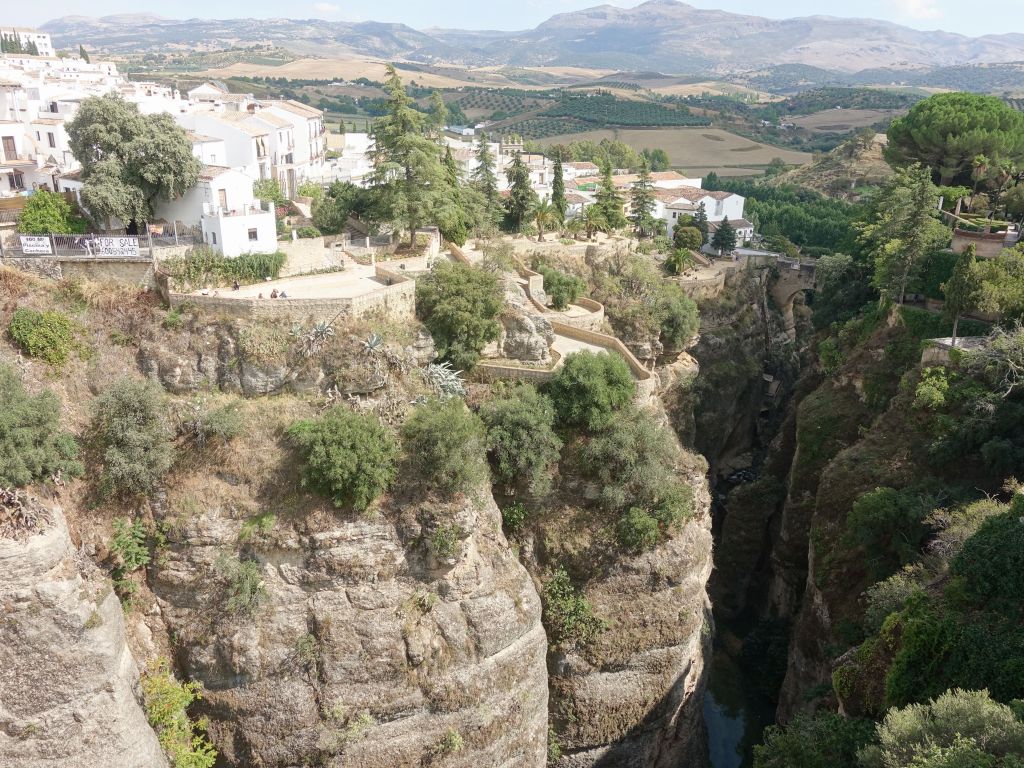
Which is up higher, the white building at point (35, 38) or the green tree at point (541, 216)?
the white building at point (35, 38)

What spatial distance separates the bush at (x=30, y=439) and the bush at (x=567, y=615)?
17.0 metres

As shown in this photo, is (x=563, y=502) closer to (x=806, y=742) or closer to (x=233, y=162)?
(x=806, y=742)

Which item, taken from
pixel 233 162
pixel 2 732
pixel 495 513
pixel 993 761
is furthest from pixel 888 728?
pixel 233 162

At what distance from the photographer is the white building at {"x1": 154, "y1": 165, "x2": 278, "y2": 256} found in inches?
1228

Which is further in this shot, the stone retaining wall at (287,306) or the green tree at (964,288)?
Answer: the green tree at (964,288)

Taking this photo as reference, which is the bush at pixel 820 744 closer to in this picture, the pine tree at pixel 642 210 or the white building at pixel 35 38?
the pine tree at pixel 642 210

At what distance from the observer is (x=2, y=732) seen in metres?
22.8

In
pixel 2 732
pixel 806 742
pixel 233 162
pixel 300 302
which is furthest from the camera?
pixel 233 162

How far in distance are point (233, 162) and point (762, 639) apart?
118 ft

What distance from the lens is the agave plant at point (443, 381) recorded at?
29.6m

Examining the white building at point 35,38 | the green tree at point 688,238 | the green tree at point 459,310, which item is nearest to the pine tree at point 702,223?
the green tree at point 688,238

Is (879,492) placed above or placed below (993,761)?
below

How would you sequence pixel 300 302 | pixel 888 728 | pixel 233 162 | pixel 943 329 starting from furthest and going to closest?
pixel 233 162 < pixel 943 329 < pixel 300 302 < pixel 888 728

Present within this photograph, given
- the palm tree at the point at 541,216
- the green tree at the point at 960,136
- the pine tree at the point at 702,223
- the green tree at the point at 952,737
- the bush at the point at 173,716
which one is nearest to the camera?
the green tree at the point at 952,737
